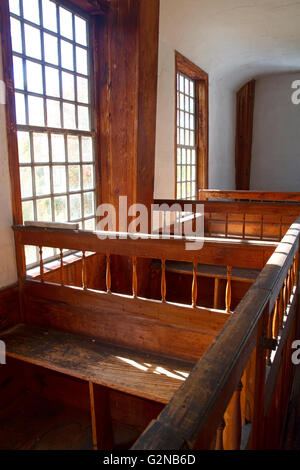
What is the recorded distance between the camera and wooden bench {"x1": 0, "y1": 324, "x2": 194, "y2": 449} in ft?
7.97

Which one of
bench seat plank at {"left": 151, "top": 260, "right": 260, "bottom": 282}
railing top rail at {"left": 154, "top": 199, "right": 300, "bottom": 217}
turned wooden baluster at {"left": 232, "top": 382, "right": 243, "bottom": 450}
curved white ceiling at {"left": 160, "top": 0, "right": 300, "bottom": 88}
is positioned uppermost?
curved white ceiling at {"left": 160, "top": 0, "right": 300, "bottom": 88}

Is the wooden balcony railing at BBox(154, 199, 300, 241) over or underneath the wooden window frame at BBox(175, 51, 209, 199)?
underneath

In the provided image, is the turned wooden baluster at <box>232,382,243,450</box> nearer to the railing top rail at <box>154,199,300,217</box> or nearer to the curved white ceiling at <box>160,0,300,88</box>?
the railing top rail at <box>154,199,300,217</box>

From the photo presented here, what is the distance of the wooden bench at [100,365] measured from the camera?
7.97 ft

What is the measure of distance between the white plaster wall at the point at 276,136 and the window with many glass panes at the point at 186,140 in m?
3.02

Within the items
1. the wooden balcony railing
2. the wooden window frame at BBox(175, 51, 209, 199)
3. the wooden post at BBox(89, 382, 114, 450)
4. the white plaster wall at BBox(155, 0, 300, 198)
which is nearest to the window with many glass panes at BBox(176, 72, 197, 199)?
the wooden window frame at BBox(175, 51, 209, 199)

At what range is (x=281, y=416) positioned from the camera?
2109 mm

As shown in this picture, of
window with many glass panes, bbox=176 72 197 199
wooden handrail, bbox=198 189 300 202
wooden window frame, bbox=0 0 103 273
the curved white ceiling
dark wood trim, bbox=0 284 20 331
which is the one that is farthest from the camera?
window with many glass panes, bbox=176 72 197 199

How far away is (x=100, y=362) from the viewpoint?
2.67 metres

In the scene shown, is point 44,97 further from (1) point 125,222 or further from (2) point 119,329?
(2) point 119,329

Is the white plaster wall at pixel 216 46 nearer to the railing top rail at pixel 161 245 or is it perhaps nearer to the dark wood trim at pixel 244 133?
the dark wood trim at pixel 244 133

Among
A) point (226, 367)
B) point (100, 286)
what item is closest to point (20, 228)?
point (100, 286)

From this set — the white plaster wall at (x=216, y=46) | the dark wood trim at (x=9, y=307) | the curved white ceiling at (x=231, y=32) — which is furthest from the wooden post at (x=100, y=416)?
the curved white ceiling at (x=231, y=32)

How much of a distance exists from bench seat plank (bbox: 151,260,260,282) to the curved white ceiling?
303cm
